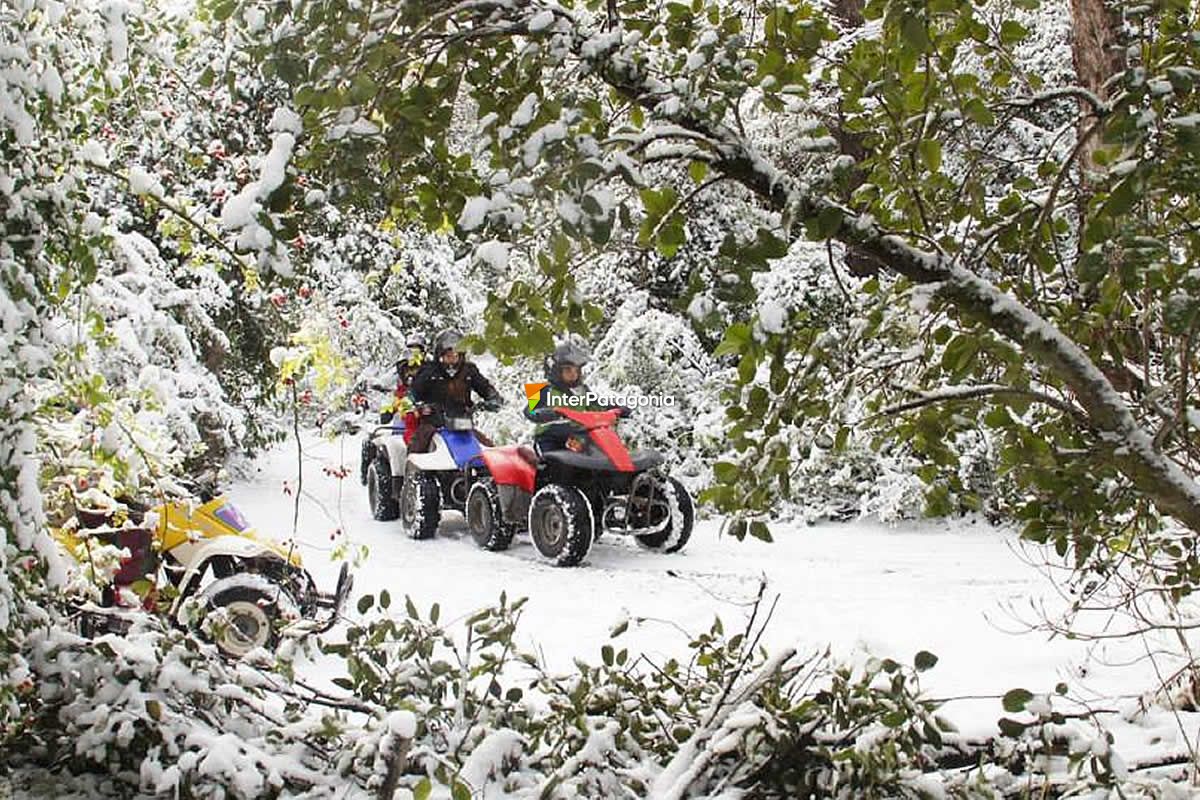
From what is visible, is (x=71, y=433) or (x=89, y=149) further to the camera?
(x=71, y=433)

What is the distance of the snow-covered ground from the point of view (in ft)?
13.8

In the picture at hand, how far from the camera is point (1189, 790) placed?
1982 mm

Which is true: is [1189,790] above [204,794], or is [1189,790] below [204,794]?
above

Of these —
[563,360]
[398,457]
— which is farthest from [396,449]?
[563,360]

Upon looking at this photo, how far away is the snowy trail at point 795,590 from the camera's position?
4418 millimetres

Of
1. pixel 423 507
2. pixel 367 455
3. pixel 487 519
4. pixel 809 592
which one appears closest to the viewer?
pixel 809 592

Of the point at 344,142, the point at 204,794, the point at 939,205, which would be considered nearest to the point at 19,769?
the point at 204,794

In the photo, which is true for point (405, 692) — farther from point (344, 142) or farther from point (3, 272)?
point (344, 142)

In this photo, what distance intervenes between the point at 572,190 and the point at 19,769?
1.78 meters

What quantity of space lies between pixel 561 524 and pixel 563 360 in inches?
48.1

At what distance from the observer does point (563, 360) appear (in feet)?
25.5

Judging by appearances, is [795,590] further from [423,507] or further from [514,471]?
[423,507]

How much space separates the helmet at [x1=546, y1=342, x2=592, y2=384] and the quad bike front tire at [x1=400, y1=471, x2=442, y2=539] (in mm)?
1329

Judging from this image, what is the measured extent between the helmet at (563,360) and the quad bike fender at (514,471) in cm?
61
